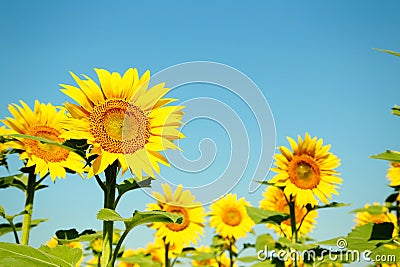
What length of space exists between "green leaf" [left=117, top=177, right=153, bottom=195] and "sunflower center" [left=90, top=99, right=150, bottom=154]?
6.0 inches

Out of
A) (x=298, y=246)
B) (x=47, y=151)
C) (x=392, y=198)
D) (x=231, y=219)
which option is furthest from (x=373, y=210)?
(x=47, y=151)

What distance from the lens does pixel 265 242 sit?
17.2ft

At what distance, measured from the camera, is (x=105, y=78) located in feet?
8.29

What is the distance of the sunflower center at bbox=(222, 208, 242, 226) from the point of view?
22.1 feet

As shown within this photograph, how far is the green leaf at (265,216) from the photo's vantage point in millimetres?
4512

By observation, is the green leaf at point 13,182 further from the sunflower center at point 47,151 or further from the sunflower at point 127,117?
the sunflower at point 127,117

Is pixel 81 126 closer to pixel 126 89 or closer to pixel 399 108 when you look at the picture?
pixel 126 89

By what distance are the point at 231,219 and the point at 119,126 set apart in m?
4.54

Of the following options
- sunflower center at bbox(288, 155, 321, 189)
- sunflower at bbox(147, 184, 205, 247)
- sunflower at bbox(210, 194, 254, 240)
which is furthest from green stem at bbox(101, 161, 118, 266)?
sunflower at bbox(210, 194, 254, 240)

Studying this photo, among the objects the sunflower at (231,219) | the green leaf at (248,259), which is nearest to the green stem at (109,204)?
the green leaf at (248,259)

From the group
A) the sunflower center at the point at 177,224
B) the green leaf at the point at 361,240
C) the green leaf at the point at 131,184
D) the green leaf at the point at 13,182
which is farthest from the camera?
the sunflower center at the point at 177,224

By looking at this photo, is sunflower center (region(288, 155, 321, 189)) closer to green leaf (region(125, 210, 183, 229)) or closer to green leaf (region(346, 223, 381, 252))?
green leaf (region(346, 223, 381, 252))

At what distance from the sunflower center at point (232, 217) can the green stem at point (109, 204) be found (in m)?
4.62

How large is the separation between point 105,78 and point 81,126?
12.0 inches
